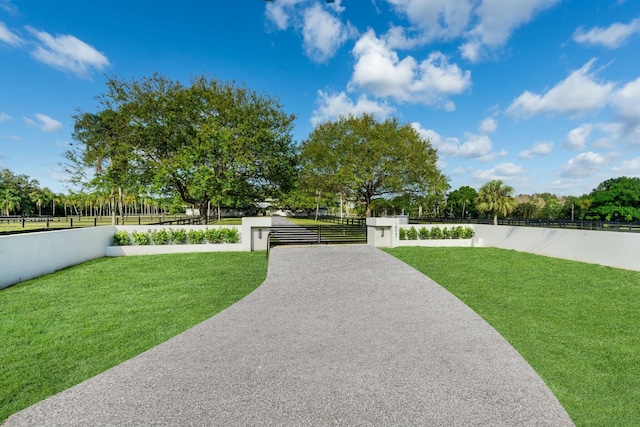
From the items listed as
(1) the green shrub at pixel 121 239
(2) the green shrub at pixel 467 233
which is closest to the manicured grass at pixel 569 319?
(2) the green shrub at pixel 467 233

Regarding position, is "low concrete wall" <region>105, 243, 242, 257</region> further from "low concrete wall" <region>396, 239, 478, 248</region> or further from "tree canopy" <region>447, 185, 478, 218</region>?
"tree canopy" <region>447, 185, 478, 218</region>

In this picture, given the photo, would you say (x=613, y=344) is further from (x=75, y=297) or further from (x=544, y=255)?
(x=75, y=297)

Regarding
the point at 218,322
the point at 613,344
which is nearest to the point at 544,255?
the point at 613,344

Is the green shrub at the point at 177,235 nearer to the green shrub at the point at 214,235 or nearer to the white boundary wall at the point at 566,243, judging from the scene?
the green shrub at the point at 214,235

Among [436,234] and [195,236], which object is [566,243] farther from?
[195,236]

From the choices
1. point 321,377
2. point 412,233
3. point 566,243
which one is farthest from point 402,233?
point 321,377

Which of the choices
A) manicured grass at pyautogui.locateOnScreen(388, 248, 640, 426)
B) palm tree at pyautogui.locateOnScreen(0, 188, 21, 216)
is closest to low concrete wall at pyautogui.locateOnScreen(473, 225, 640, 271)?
manicured grass at pyautogui.locateOnScreen(388, 248, 640, 426)

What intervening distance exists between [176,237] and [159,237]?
71 centimetres

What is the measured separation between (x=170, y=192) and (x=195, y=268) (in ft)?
37.2

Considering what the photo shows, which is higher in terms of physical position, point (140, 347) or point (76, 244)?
point (76, 244)

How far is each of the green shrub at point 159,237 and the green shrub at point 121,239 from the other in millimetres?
978

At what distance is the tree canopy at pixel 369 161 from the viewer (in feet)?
85.2

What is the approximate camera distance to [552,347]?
15.5 feet

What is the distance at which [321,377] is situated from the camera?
3818 millimetres
